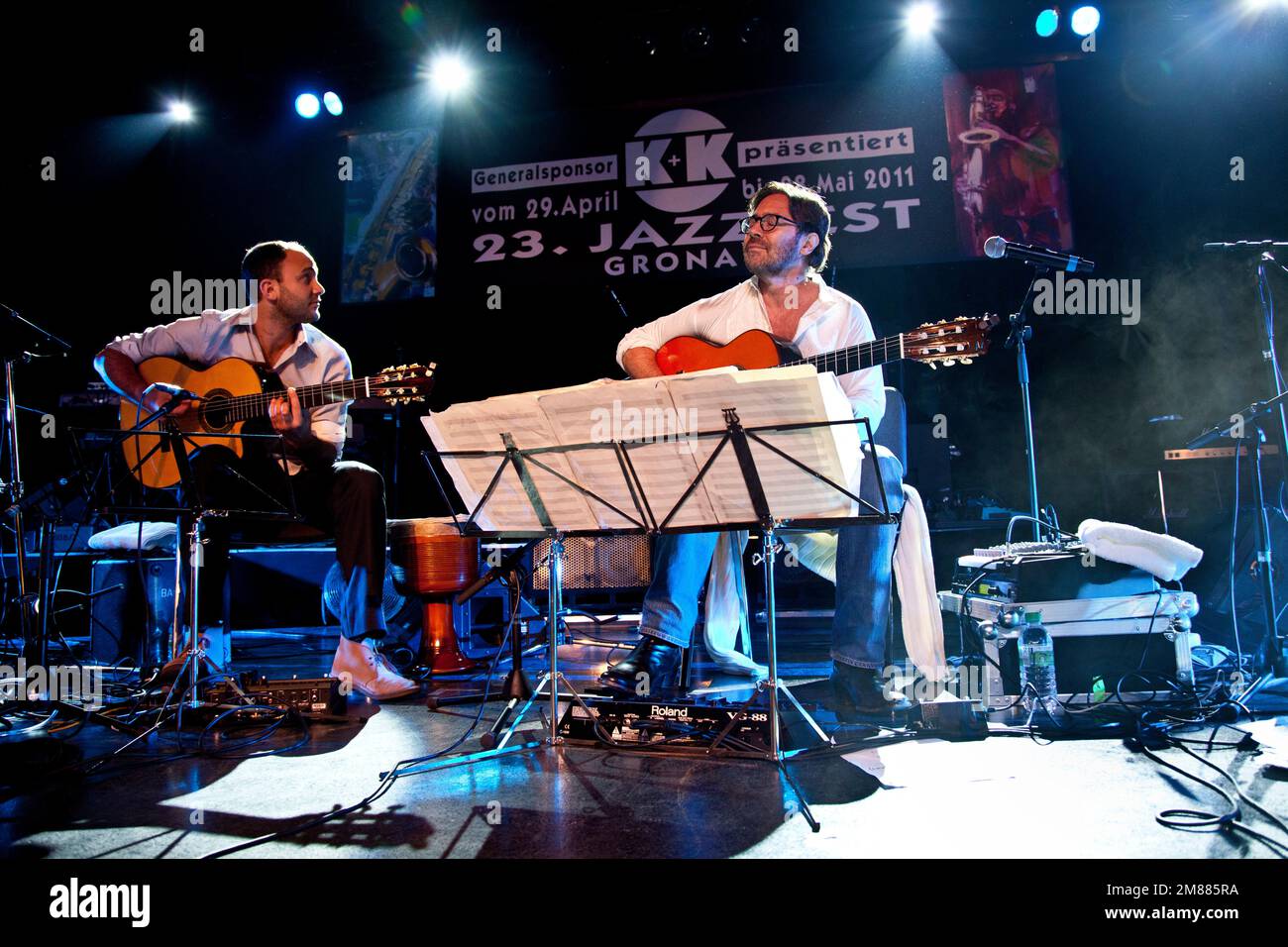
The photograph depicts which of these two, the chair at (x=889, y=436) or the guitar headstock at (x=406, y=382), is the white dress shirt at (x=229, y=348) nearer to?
the guitar headstock at (x=406, y=382)

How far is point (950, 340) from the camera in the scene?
120 inches

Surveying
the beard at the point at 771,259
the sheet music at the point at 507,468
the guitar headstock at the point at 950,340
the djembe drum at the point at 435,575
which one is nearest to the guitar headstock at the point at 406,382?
the sheet music at the point at 507,468

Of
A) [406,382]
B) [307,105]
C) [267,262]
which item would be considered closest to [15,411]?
[267,262]

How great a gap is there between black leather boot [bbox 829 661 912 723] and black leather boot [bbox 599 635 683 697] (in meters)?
0.64

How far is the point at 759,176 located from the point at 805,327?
3261 millimetres

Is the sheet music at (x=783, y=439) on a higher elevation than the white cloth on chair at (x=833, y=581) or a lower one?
higher

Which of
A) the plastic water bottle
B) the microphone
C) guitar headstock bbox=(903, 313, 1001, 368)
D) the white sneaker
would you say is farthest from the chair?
the white sneaker

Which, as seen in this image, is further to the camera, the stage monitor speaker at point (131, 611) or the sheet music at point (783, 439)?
the stage monitor speaker at point (131, 611)

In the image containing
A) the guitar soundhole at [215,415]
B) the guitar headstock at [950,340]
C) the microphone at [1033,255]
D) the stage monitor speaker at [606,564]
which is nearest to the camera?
the guitar headstock at [950,340]

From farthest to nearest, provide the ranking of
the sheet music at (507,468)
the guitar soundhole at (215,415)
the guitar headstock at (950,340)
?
1. the guitar soundhole at (215,415)
2. the guitar headstock at (950,340)
3. the sheet music at (507,468)

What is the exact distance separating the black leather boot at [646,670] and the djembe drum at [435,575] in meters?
1.64

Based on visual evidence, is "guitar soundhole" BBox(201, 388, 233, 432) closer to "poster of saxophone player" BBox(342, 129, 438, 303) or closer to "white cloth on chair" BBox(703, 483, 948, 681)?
"white cloth on chair" BBox(703, 483, 948, 681)

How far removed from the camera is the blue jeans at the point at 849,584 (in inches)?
126

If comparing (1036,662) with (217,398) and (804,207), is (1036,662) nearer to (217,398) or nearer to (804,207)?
(804,207)
